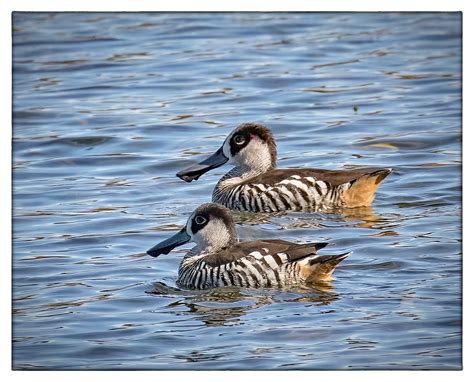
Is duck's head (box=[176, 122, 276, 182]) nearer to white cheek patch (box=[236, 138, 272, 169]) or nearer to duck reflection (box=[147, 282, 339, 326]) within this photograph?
white cheek patch (box=[236, 138, 272, 169])

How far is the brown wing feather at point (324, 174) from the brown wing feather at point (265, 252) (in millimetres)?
2126

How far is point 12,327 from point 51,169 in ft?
13.3

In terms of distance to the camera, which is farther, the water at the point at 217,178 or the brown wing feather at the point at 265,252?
the brown wing feather at the point at 265,252

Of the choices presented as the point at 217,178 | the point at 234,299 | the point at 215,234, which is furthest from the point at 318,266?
the point at 217,178

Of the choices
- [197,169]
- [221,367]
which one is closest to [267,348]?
[221,367]

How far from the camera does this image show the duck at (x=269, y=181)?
11828mm

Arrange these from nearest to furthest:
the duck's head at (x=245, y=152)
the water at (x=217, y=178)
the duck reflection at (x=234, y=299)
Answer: the water at (x=217, y=178)
the duck reflection at (x=234, y=299)
the duck's head at (x=245, y=152)

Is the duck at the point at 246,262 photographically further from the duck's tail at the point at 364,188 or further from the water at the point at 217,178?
the duck's tail at the point at 364,188

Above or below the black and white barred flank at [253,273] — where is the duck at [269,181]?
above

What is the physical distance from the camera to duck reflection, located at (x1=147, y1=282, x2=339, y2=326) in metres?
9.27

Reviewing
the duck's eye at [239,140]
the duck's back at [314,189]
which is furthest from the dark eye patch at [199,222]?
the duck's eye at [239,140]
